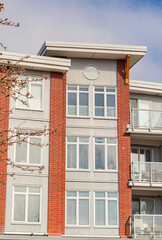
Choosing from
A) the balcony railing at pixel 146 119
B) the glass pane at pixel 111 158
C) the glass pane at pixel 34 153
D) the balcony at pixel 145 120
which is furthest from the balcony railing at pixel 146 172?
the glass pane at pixel 34 153

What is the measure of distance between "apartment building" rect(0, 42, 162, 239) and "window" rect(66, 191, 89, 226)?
0.05 meters

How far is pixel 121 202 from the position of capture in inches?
980

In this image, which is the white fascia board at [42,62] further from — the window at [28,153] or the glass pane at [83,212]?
the glass pane at [83,212]

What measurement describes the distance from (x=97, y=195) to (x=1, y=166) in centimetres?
540

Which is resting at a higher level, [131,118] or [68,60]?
[68,60]

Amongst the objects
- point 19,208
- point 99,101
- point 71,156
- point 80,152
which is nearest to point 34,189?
point 19,208

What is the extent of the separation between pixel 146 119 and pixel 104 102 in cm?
266

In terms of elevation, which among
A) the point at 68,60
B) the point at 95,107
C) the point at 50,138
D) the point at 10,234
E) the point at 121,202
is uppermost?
the point at 68,60

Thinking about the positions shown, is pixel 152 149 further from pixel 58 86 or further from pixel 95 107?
pixel 58 86

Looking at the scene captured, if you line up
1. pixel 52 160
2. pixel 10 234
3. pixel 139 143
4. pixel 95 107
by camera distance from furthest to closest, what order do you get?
pixel 139 143, pixel 95 107, pixel 52 160, pixel 10 234

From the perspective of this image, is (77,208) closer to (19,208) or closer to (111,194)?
(111,194)

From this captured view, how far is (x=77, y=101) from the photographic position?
25844 mm

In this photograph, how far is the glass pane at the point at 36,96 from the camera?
24.7 meters

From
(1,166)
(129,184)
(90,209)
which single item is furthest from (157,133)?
(1,166)
